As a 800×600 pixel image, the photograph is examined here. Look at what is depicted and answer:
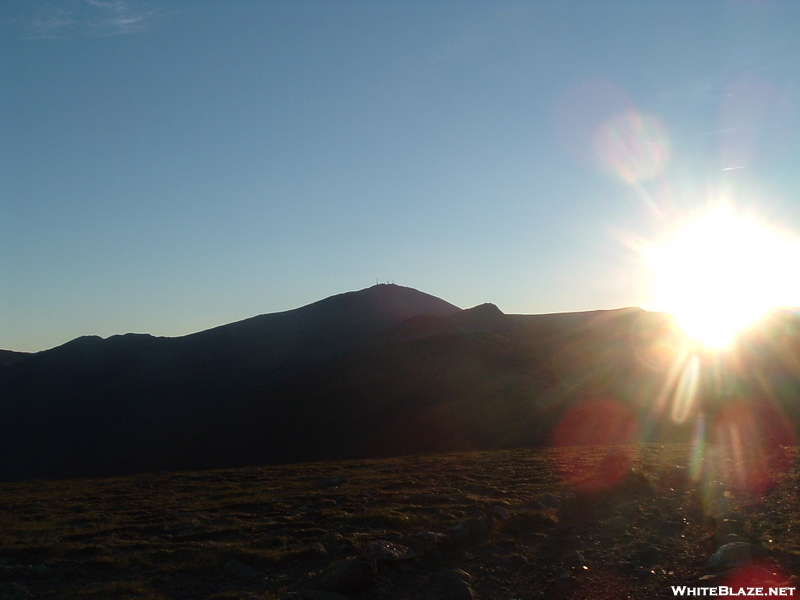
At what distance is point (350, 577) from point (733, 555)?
6055 millimetres

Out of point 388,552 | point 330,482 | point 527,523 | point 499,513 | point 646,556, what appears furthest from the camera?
point 330,482

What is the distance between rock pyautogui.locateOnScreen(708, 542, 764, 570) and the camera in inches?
387

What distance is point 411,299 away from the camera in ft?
429

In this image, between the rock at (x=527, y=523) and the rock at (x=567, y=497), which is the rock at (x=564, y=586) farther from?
the rock at (x=567, y=497)

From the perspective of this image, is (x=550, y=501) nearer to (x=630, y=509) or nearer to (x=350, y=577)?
(x=630, y=509)

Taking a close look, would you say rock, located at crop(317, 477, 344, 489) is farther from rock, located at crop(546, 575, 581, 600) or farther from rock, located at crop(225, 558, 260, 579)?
rock, located at crop(546, 575, 581, 600)

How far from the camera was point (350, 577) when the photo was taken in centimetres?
915

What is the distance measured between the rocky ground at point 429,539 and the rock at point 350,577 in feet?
0.07

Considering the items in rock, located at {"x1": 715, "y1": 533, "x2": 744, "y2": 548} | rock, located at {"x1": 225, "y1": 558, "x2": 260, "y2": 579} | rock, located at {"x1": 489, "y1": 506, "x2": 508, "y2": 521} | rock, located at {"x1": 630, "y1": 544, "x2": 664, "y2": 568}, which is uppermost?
rock, located at {"x1": 489, "y1": 506, "x2": 508, "y2": 521}

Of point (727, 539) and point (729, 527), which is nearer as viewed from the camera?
point (727, 539)

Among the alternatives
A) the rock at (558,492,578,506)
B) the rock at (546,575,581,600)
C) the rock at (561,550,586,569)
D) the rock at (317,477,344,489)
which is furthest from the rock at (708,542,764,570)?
the rock at (317,477,344,489)

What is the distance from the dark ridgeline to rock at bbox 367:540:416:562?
105 ft

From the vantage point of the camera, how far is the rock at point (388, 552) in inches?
402

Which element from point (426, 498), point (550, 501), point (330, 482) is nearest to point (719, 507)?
point (550, 501)
